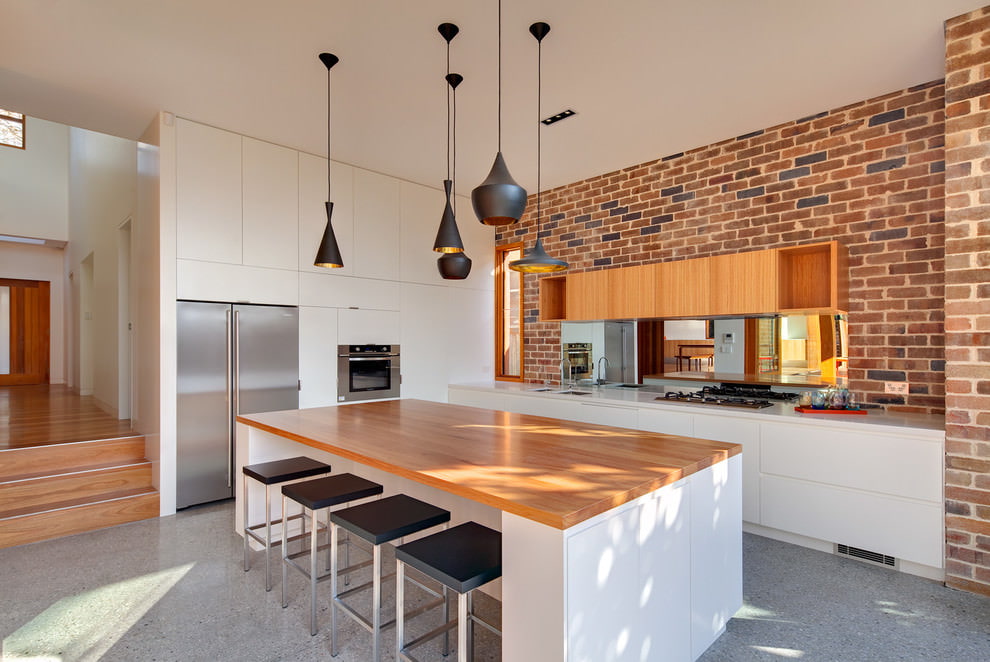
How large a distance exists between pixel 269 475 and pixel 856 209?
3867 mm

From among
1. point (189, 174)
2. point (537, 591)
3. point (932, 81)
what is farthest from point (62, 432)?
point (932, 81)

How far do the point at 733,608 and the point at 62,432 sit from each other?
5129 millimetres

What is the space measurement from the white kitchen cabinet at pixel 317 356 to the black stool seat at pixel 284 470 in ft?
4.93

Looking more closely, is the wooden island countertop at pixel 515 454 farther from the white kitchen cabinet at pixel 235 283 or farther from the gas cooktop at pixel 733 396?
the gas cooktop at pixel 733 396

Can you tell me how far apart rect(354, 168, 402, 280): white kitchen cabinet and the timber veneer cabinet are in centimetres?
181

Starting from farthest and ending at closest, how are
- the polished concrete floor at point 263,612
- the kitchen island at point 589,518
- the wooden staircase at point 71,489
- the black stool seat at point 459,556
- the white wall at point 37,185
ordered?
the white wall at point 37,185
the wooden staircase at point 71,489
the polished concrete floor at point 263,612
the black stool seat at point 459,556
the kitchen island at point 589,518

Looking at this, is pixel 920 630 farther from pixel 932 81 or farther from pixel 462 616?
pixel 932 81

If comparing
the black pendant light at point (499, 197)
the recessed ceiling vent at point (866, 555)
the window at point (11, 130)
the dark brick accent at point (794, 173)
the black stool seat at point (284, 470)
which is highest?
the window at point (11, 130)

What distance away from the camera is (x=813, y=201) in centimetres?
349

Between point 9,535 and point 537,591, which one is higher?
point 537,591

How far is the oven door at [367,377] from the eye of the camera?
15.1ft

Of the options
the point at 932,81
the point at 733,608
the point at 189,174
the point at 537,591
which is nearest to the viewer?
the point at 537,591

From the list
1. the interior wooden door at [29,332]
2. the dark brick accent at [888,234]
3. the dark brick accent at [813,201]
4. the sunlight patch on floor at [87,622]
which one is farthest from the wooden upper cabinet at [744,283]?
the interior wooden door at [29,332]

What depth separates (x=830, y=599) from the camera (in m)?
2.43
